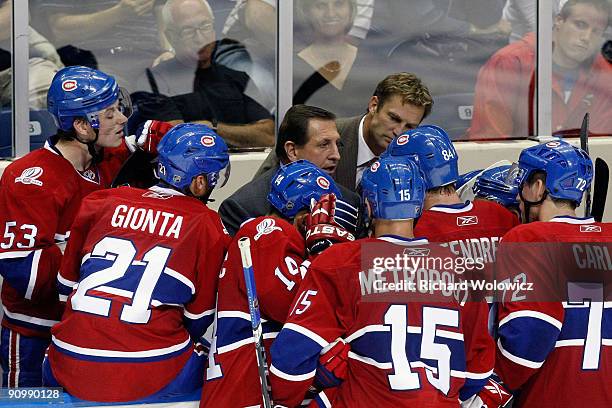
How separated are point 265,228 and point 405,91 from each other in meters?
1.39

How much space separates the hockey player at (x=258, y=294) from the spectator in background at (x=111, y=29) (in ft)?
6.47

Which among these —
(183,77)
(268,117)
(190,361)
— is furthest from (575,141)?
(190,361)

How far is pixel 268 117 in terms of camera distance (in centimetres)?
520

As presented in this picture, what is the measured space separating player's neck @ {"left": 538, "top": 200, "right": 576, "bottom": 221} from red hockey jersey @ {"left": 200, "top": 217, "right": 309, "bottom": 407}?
2.45 ft

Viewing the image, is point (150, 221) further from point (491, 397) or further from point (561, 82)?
point (561, 82)

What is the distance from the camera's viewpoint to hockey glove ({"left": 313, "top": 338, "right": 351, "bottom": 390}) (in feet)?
9.82

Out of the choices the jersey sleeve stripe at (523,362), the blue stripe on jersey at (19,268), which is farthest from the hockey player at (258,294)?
the blue stripe on jersey at (19,268)

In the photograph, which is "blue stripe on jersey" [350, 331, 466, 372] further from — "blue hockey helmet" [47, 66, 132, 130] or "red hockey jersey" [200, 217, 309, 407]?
"blue hockey helmet" [47, 66, 132, 130]

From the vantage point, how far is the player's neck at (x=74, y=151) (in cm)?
393

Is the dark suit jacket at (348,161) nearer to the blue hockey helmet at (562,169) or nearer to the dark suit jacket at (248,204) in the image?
the dark suit jacket at (248,204)

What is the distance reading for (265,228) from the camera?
3275 mm

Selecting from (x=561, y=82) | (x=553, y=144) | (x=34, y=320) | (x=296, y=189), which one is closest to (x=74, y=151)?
(x=34, y=320)

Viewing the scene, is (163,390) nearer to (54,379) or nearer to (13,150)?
(54,379)

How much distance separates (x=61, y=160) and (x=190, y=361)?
94 centimetres
